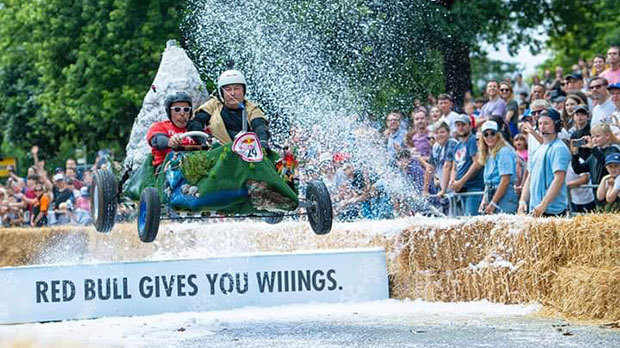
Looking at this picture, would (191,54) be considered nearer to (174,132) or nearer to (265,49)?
(265,49)

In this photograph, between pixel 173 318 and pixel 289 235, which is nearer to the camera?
pixel 173 318

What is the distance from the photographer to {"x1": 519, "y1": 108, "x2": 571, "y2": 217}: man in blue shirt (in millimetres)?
15031

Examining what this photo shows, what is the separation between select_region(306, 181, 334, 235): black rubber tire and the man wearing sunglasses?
1431mm

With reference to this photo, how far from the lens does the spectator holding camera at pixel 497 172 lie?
16562 mm

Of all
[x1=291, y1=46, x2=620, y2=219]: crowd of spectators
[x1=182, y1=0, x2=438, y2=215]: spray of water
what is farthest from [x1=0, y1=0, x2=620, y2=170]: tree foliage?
[x1=291, y1=46, x2=620, y2=219]: crowd of spectators

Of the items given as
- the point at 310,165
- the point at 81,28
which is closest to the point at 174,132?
the point at 310,165

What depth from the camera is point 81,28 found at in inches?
1544

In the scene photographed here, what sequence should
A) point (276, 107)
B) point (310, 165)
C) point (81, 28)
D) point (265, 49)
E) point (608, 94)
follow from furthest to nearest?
point (81, 28) → point (265, 49) → point (276, 107) → point (310, 165) → point (608, 94)

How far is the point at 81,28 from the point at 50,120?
Answer: 15.0 feet

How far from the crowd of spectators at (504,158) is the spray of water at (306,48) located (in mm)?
1476

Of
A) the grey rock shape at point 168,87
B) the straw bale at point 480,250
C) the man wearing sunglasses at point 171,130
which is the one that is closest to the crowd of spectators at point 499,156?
the straw bale at point 480,250

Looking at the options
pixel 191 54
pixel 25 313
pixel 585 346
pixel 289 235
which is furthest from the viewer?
pixel 191 54

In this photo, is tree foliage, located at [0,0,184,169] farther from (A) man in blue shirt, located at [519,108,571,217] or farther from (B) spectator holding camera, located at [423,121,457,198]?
(A) man in blue shirt, located at [519,108,571,217]

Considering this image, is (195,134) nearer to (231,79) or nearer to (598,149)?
(231,79)
